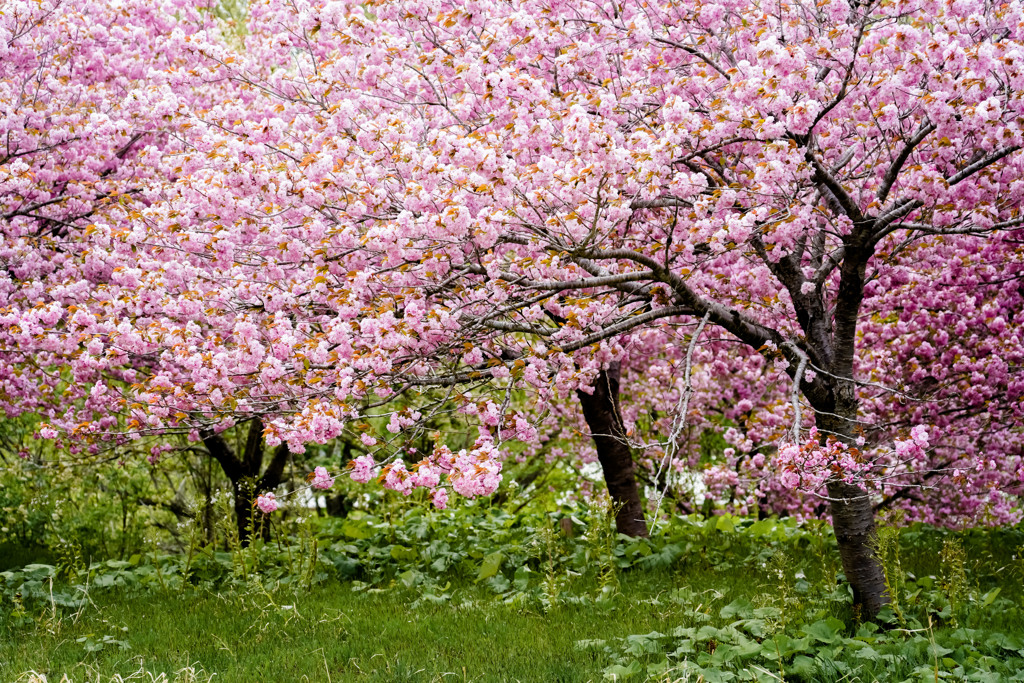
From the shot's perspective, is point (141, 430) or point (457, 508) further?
point (457, 508)

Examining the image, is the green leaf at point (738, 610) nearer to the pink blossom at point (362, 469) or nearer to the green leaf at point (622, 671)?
the green leaf at point (622, 671)

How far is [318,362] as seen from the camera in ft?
18.9

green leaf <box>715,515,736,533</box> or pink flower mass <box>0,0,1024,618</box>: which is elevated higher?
pink flower mass <box>0,0,1024,618</box>

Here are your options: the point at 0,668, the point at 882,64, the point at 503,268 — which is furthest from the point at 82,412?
the point at 882,64

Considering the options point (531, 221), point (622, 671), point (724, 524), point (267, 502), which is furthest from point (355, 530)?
point (622, 671)

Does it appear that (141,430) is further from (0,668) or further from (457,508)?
(457,508)

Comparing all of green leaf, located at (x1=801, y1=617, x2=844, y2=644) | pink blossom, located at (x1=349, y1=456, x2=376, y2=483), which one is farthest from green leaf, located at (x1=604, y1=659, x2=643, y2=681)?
pink blossom, located at (x1=349, y1=456, x2=376, y2=483)

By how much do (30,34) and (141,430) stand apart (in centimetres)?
518

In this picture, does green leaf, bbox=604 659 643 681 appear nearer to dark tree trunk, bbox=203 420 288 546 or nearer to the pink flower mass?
the pink flower mass

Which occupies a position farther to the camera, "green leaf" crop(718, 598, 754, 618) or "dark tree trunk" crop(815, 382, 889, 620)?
"dark tree trunk" crop(815, 382, 889, 620)

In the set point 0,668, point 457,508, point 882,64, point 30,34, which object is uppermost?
point 30,34

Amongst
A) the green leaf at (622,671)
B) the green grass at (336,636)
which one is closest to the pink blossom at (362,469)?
the green grass at (336,636)

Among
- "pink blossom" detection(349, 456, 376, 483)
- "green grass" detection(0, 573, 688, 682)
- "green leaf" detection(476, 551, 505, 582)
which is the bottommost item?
"green grass" detection(0, 573, 688, 682)

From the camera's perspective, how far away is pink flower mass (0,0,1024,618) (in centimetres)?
491
